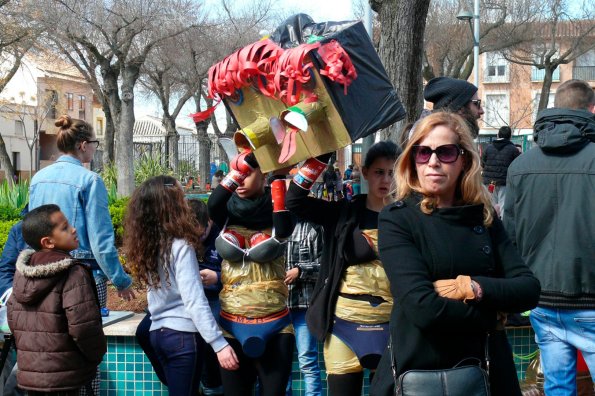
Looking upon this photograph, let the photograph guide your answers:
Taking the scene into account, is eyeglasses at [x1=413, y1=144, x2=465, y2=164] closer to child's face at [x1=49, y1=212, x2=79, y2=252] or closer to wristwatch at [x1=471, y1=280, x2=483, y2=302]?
wristwatch at [x1=471, y1=280, x2=483, y2=302]

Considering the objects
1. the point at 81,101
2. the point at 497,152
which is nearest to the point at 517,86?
the point at 81,101

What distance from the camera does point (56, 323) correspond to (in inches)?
149

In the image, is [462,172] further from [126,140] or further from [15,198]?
[126,140]

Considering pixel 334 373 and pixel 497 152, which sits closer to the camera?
pixel 334 373

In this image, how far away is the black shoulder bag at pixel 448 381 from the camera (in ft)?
8.29

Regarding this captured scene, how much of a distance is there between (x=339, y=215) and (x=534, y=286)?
50.8 inches

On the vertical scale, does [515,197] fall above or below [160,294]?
above

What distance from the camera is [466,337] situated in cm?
257

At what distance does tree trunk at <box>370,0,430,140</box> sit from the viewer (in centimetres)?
587

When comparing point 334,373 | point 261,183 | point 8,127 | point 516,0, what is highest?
point 516,0

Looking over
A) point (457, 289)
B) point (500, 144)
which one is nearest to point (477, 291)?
point (457, 289)

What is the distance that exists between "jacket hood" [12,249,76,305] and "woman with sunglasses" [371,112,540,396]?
6.10 ft

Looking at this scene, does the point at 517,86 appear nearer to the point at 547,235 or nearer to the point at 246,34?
the point at 246,34

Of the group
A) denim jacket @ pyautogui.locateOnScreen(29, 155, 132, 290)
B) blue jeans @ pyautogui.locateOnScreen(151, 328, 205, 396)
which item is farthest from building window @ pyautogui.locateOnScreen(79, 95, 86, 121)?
blue jeans @ pyautogui.locateOnScreen(151, 328, 205, 396)
